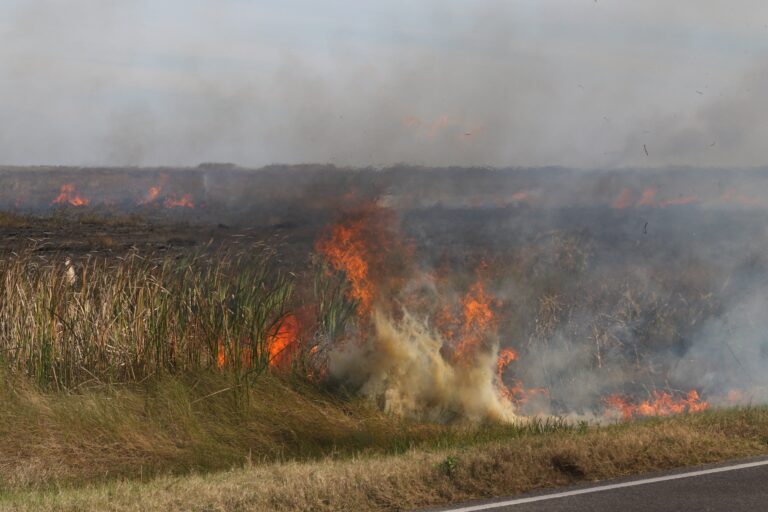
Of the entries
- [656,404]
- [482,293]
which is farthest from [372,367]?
[482,293]

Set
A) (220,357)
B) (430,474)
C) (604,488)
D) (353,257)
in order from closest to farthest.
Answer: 1. (604,488)
2. (430,474)
3. (220,357)
4. (353,257)

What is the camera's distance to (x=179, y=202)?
54.1 meters

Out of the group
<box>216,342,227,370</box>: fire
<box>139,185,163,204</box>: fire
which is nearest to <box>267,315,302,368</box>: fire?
<box>216,342,227,370</box>: fire

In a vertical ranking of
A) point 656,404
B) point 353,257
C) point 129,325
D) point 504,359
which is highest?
point 353,257

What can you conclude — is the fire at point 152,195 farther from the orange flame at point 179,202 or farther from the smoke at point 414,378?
the smoke at point 414,378

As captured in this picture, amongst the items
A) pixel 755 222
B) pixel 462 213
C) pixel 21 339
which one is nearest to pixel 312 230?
pixel 462 213

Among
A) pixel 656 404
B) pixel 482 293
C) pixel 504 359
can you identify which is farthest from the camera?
pixel 482 293

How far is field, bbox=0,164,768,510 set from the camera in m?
8.73

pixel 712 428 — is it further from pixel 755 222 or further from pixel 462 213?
pixel 462 213

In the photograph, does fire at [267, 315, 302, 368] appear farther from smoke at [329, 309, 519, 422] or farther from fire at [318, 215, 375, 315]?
fire at [318, 215, 375, 315]

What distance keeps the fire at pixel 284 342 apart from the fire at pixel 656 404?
502 centimetres

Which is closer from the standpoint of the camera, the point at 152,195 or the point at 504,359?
the point at 504,359

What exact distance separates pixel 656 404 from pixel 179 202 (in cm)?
4175

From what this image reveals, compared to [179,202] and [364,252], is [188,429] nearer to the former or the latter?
[364,252]
